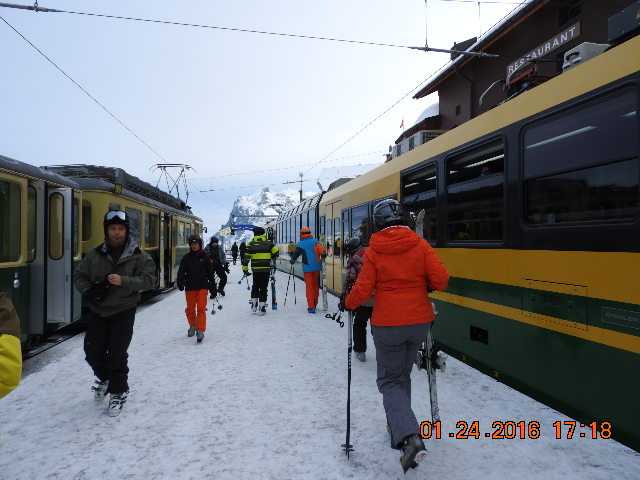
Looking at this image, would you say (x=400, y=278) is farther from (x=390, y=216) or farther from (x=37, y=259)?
(x=37, y=259)

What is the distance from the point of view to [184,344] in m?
6.90

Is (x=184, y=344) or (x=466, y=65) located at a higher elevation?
(x=466, y=65)

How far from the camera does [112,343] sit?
4168 millimetres

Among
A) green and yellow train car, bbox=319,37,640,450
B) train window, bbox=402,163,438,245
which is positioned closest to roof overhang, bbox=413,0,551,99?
train window, bbox=402,163,438,245

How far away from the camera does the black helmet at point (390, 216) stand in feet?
10.6

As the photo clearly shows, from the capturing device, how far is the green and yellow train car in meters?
3.04

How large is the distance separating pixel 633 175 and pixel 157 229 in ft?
38.0

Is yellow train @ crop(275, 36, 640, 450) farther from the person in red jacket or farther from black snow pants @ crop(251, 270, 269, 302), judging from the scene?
black snow pants @ crop(251, 270, 269, 302)

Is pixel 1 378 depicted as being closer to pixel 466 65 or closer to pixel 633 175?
pixel 633 175

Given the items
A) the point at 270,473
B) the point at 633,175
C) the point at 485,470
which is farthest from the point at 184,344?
the point at 633,175

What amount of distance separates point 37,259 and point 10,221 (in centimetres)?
82

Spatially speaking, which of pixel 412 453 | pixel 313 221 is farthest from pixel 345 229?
pixel 412 453

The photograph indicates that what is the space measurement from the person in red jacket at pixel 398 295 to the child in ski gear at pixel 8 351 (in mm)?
2016

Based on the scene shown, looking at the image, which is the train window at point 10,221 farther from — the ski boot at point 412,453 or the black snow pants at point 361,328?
the ski boot at point 412,453
